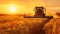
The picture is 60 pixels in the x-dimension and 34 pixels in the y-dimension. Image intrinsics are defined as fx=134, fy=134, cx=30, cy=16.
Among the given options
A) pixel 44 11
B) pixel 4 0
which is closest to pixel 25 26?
pixel 44 11

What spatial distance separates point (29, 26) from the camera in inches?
67.0

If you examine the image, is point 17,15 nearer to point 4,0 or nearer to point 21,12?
point 21,12

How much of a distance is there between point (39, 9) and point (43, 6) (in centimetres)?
10

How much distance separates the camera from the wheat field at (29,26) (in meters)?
1.67

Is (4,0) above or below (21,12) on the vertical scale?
above

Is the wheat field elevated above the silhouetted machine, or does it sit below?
below

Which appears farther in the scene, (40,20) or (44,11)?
(44,11)

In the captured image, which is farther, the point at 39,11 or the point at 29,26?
the point at 39,11

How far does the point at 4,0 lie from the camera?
1929 mm

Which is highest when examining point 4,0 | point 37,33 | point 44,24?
point 4,0

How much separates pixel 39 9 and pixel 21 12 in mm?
255

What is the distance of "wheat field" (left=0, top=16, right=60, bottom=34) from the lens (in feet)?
5.47

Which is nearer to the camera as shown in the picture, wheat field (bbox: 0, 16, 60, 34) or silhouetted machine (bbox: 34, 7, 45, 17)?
wheat field (bbox: 0, 16, 60, 34)

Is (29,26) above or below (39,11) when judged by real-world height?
below
